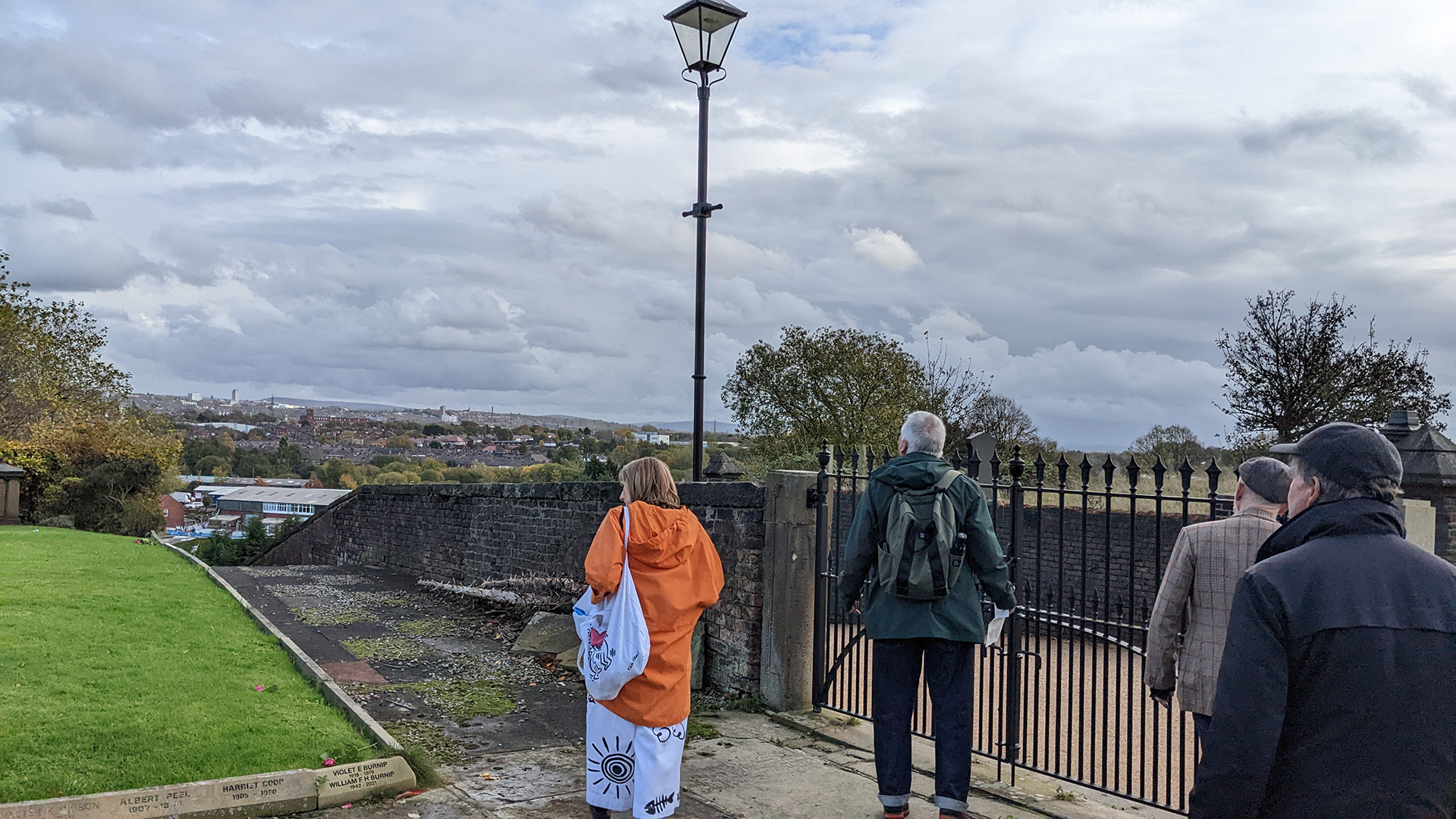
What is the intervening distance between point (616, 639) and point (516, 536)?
343 inches

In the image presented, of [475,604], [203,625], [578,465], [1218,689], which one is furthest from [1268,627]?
[578,465]

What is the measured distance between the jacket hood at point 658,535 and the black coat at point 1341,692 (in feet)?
8.53

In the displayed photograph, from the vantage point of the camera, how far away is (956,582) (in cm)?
443

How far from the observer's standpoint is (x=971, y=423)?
31.6m

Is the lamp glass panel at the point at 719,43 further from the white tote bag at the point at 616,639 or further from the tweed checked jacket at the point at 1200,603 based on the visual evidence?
the tweed checked jacket at the point at 1200,603

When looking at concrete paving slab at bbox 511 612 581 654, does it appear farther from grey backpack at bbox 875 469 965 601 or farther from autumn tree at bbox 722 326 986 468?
autumn tree at bbox 722 326 986 468

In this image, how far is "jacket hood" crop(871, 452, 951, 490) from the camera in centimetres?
445

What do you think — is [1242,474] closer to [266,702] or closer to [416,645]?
[266,702]

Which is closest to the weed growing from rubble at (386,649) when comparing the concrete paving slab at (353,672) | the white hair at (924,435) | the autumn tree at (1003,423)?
the concrete paving slab at (353,672)

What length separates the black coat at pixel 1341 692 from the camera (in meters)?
2.01

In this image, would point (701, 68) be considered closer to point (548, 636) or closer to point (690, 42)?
point (690, 42)

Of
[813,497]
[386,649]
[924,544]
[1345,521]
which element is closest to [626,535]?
[924,544]

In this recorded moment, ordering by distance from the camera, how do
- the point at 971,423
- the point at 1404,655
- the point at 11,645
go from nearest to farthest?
the point at 1404,655 < the point at 11,645 < the point at 971,423

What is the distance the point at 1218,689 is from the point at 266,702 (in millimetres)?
5508
